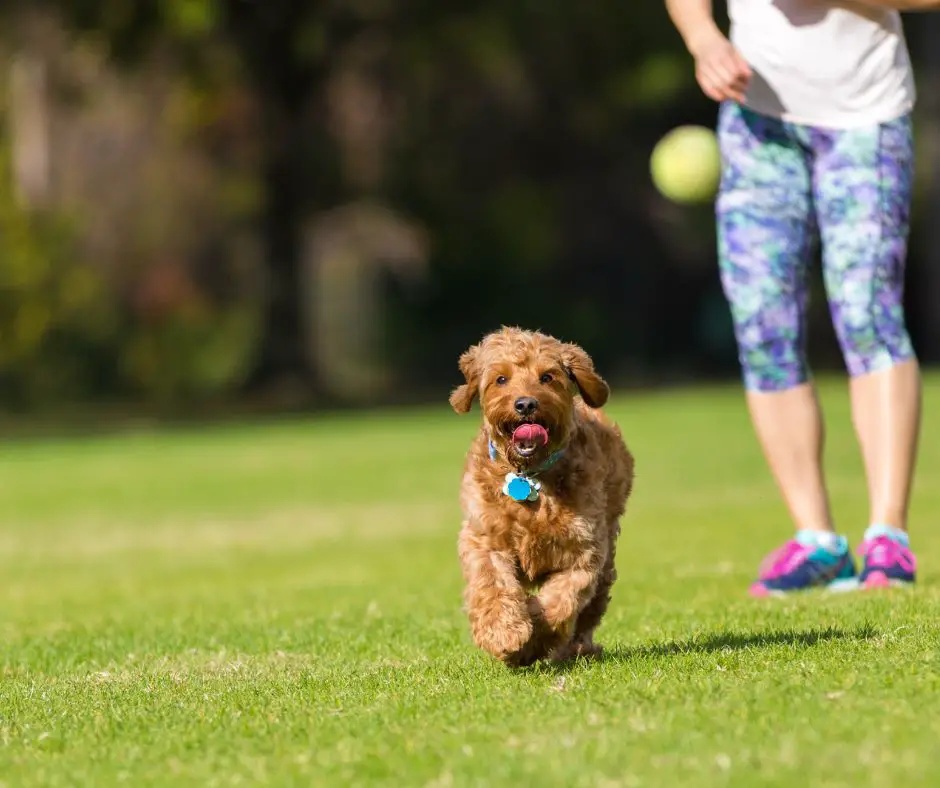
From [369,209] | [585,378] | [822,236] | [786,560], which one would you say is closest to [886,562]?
[786,560]

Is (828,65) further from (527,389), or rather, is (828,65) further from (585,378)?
(527,389)

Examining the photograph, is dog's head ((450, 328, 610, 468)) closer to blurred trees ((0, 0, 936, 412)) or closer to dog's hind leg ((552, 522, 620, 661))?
dog's hind leg ((552, 522, 620, 661))

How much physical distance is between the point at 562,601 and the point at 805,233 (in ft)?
8.86

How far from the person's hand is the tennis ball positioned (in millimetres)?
1035

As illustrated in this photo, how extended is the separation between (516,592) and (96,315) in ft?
97.8

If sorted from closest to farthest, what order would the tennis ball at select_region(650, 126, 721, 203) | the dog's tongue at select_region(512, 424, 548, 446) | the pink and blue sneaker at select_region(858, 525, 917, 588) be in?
the dog's tongue at select_region(512, 424, 548, 446), the pink and blue sneaker at select_region(858, 525, 917, 588), the tennis ball at select_region(650, 126, 721, 203)

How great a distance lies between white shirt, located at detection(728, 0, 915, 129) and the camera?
7941 millimetres

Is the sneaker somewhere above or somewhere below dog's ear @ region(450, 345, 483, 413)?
below

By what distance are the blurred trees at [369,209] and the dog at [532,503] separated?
24.2m

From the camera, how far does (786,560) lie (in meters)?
8.03

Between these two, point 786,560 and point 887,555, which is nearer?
point 887,555

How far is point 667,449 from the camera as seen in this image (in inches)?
790

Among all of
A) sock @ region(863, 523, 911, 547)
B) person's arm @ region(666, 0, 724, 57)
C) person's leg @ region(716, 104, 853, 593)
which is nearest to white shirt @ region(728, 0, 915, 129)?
person's leg @ region(716, 104, 853, 593)

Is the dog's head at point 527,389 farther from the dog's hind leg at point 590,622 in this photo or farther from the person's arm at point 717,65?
the person's arm at point 717,65
